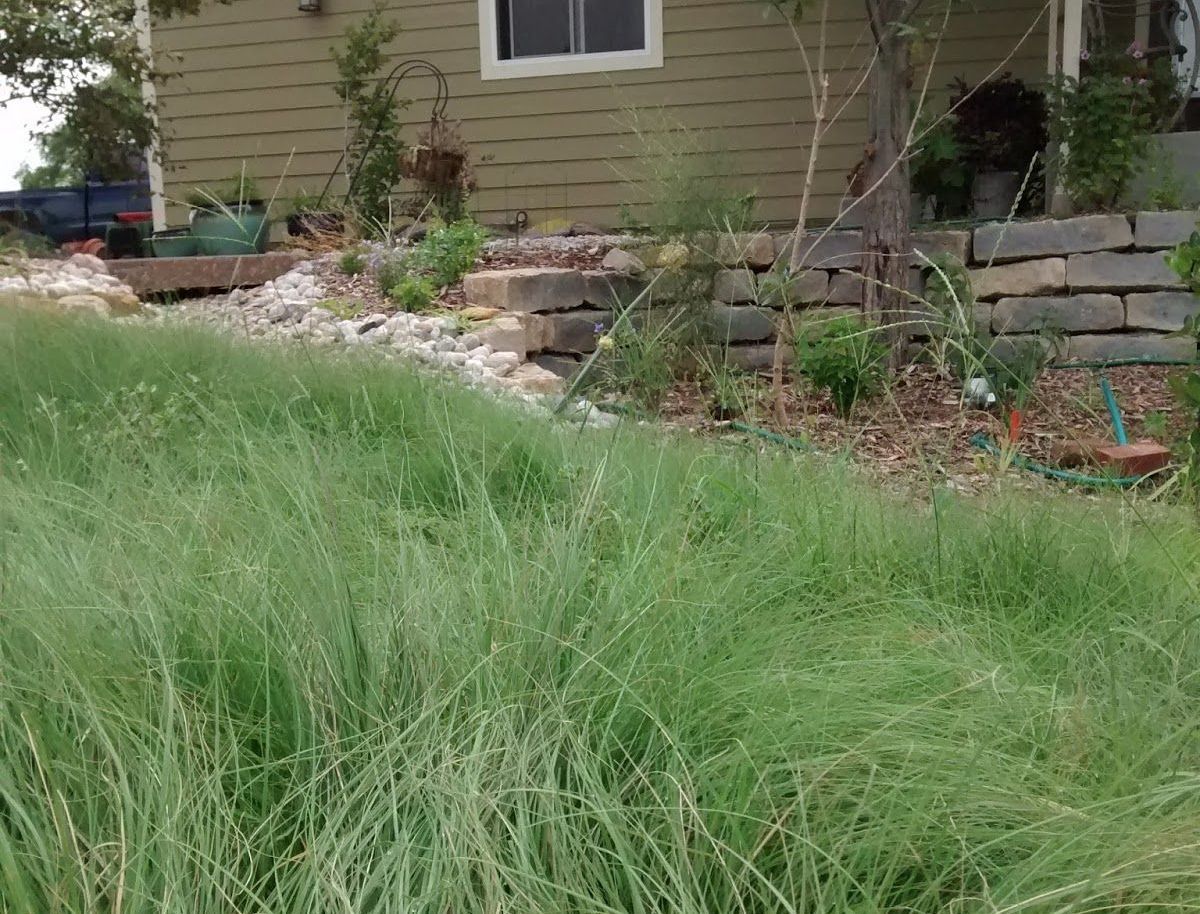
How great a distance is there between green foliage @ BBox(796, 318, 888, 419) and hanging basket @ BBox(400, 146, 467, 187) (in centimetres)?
311

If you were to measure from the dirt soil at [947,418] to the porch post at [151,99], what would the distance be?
205 inches

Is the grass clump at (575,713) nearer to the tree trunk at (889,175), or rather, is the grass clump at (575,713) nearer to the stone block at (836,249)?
the tree trunk at (889,175)

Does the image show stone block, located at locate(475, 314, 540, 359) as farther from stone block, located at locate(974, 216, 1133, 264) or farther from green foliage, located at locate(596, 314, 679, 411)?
stone block, located at locate(974, 216, 1133, 264)

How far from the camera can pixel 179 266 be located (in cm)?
638

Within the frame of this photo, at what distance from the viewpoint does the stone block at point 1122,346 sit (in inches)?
230

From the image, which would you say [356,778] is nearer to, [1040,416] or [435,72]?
[1040,416]

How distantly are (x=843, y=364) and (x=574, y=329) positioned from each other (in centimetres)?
151

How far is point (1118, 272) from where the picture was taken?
19.1ft

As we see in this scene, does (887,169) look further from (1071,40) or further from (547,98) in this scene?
(547,98)

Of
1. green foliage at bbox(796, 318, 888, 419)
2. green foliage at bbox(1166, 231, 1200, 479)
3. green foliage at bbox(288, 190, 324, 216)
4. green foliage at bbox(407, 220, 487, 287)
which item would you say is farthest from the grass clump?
green foliage at bbox(288, 190, 324, 216)

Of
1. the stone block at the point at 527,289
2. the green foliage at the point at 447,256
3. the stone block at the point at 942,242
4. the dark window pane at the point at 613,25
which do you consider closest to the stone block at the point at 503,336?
the stone block at the point at 527,289

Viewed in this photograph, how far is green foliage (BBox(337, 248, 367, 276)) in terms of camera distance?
6.07m

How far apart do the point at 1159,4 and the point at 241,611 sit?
25.5 ft

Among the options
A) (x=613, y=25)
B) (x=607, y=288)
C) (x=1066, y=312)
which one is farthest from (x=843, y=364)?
(x=613, y=25)
